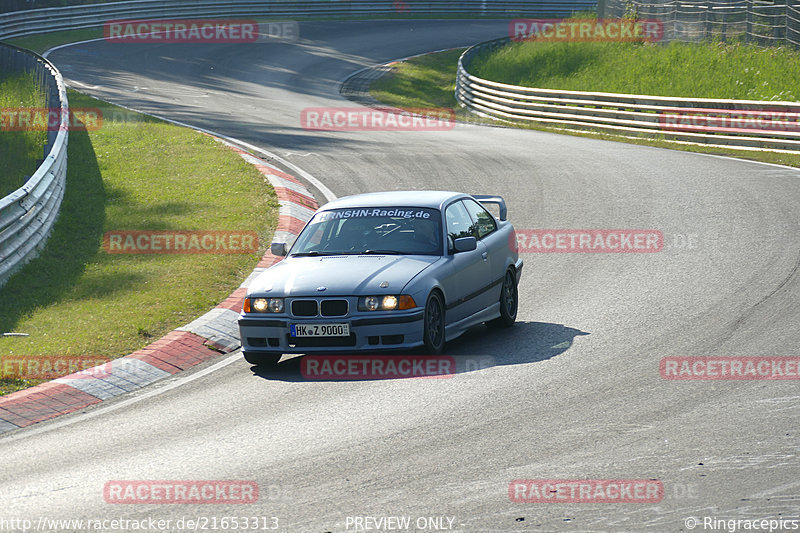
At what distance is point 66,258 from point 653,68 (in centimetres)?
2513

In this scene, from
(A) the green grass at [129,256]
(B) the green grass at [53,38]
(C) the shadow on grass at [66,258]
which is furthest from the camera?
(B) the green grass at [53,38]

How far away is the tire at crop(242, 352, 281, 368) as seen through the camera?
9914 mm

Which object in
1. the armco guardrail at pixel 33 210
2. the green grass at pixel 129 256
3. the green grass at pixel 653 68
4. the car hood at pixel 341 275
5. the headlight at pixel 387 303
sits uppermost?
the car hood at pixel 341 275

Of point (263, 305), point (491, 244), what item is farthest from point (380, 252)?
point (491, 244)

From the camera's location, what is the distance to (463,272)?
1048 cm

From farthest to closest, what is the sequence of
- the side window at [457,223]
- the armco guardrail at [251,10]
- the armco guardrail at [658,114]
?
1. the armco guardrail at [251,10]
2. the armco guardrail at [658,114]
3. the side window at [457,223]

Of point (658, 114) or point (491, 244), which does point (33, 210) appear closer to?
point (491, 244)

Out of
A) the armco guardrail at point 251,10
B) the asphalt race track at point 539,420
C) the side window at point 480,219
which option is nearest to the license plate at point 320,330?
the asphalt race track at point 539,420

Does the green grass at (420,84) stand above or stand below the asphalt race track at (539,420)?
below

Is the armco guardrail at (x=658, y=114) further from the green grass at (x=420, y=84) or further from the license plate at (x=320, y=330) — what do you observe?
the license plate at (x=320, y=330)

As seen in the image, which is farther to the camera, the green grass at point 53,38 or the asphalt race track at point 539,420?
the green grass at point 53,38

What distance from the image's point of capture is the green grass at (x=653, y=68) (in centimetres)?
3092

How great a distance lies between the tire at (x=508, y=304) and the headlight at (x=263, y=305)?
254cm

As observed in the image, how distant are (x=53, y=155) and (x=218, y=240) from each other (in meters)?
3.43
